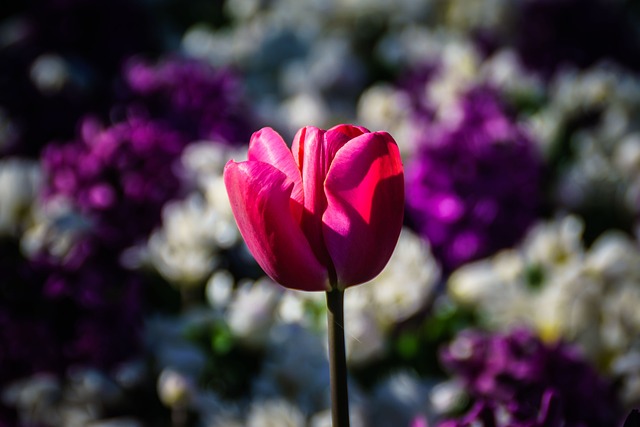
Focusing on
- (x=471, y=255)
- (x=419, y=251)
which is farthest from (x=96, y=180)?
(x=471, y=255)

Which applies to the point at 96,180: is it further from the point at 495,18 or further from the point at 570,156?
the point at 495,18

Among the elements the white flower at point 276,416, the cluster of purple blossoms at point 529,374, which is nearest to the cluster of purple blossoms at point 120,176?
the white flower at point 276,416

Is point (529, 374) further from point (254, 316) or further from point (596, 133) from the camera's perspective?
point (596, 133)

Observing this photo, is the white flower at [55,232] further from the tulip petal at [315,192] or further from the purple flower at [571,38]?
the purple flower at [571,38]

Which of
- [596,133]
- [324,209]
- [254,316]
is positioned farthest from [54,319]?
[596,133]

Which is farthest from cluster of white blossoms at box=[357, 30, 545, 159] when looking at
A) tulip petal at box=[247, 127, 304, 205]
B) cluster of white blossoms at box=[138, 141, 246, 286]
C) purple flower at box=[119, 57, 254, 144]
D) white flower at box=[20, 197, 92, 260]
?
tulip petal at box=[247, 127, 304, 205]

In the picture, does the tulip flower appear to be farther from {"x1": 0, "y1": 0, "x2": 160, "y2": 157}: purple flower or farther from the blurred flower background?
{"x1": 0, "y1": 0, "x2": 160, "y2": 157}: purple flower
